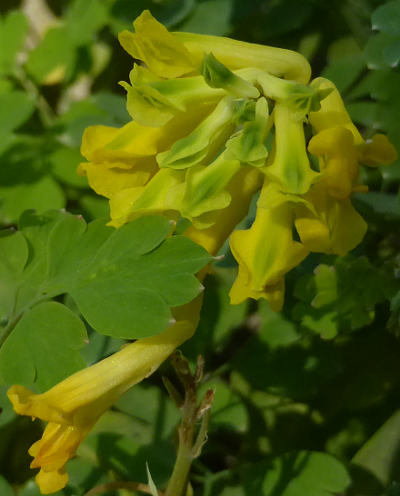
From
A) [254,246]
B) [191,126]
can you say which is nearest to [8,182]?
[191,126]

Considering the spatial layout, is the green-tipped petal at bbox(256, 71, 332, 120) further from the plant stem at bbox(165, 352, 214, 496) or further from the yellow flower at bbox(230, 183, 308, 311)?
the plant stem at bbox(165, 352, 214, 496)

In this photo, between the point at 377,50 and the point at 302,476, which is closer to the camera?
the point at 302,476

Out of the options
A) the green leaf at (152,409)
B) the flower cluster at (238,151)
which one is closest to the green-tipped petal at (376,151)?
the flower cluster at (238,151)

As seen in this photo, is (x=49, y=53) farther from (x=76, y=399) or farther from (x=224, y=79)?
(x=76, y=399)

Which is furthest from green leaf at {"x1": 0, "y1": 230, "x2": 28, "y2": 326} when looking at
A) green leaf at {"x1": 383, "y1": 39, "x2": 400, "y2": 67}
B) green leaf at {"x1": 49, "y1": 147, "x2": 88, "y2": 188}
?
green leaf at {"x1": 383, "y1": 39, "x2": 400, "y2": 67}

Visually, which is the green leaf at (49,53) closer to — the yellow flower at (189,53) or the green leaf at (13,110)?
the green leaf at (13,110)

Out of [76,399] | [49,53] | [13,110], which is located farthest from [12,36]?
[76,399]

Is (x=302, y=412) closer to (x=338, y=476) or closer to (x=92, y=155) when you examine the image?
(x=338, y=476)
